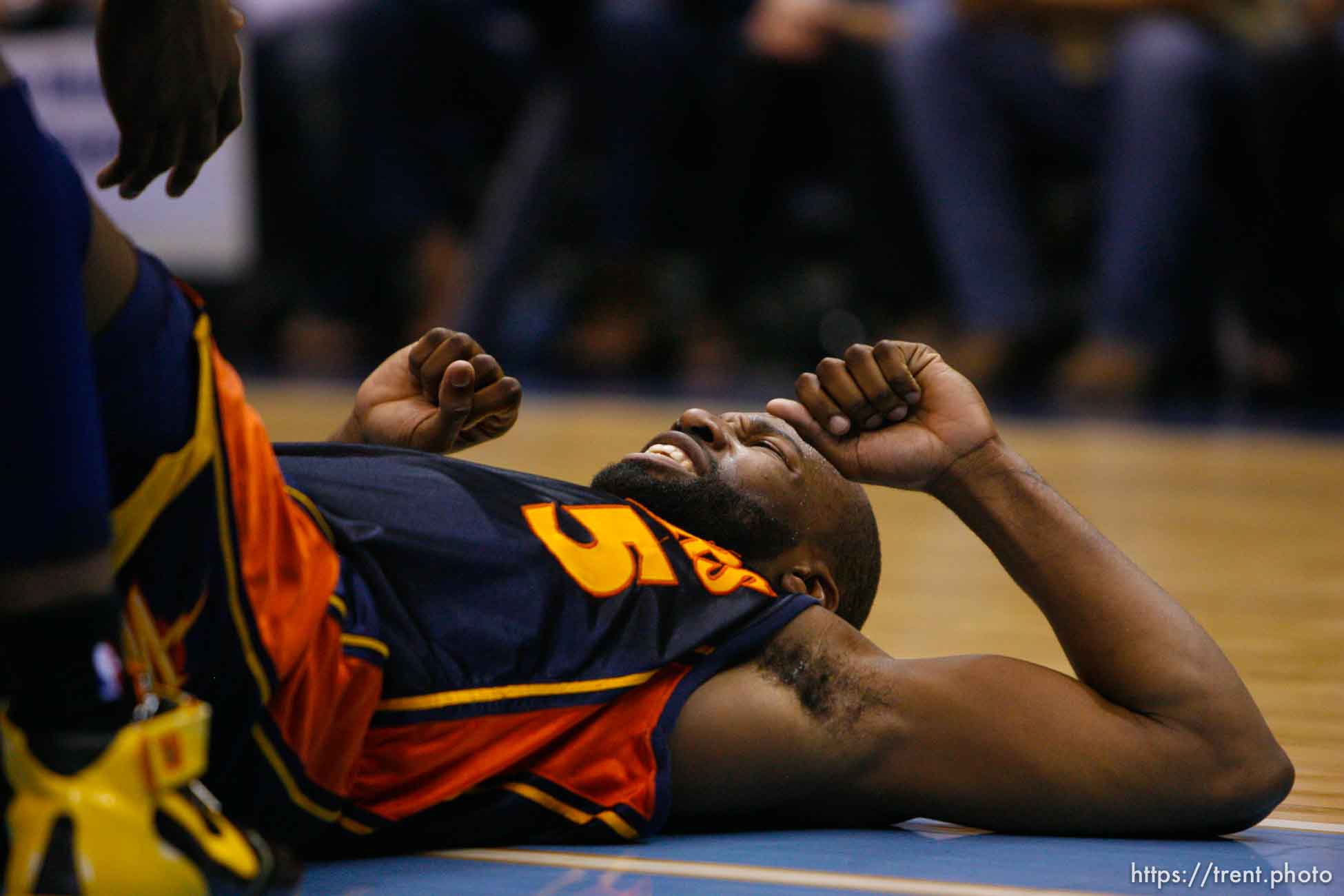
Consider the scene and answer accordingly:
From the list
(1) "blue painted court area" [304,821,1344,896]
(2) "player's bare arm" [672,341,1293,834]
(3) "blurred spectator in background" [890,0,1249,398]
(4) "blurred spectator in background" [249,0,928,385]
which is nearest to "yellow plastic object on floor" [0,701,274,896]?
(1) "blue painted court area" [304,821,1344,896]

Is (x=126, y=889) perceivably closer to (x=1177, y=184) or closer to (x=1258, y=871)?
(x=1258, y=871)

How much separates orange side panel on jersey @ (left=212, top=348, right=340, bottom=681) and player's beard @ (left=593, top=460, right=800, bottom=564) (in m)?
0.46

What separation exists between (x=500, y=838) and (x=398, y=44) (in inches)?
233

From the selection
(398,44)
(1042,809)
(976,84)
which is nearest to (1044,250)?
(976,84)

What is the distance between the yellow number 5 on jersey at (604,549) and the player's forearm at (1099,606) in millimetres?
276

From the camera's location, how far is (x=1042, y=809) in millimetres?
1516

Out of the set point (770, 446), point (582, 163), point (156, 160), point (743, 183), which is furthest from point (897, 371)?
point (582, 163)

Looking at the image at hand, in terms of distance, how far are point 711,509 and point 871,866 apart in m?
0.42

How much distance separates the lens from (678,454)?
1761mm

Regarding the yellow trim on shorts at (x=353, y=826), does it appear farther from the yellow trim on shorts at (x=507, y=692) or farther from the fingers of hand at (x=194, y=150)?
the fingers of hand at (x=194, y=150)

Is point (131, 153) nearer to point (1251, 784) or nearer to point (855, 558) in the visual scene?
point (855, 558)

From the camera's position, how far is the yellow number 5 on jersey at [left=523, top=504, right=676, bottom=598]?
4.97 feet

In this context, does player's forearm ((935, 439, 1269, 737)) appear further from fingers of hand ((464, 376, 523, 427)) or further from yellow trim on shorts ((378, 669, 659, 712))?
fingers of hand ((464, 376, 523, 427))

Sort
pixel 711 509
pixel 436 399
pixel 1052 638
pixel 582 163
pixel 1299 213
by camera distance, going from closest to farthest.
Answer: pixel 711 509
pixel 436 399
pixel 1052 638
pixel 1299 213
pixel 582 163
